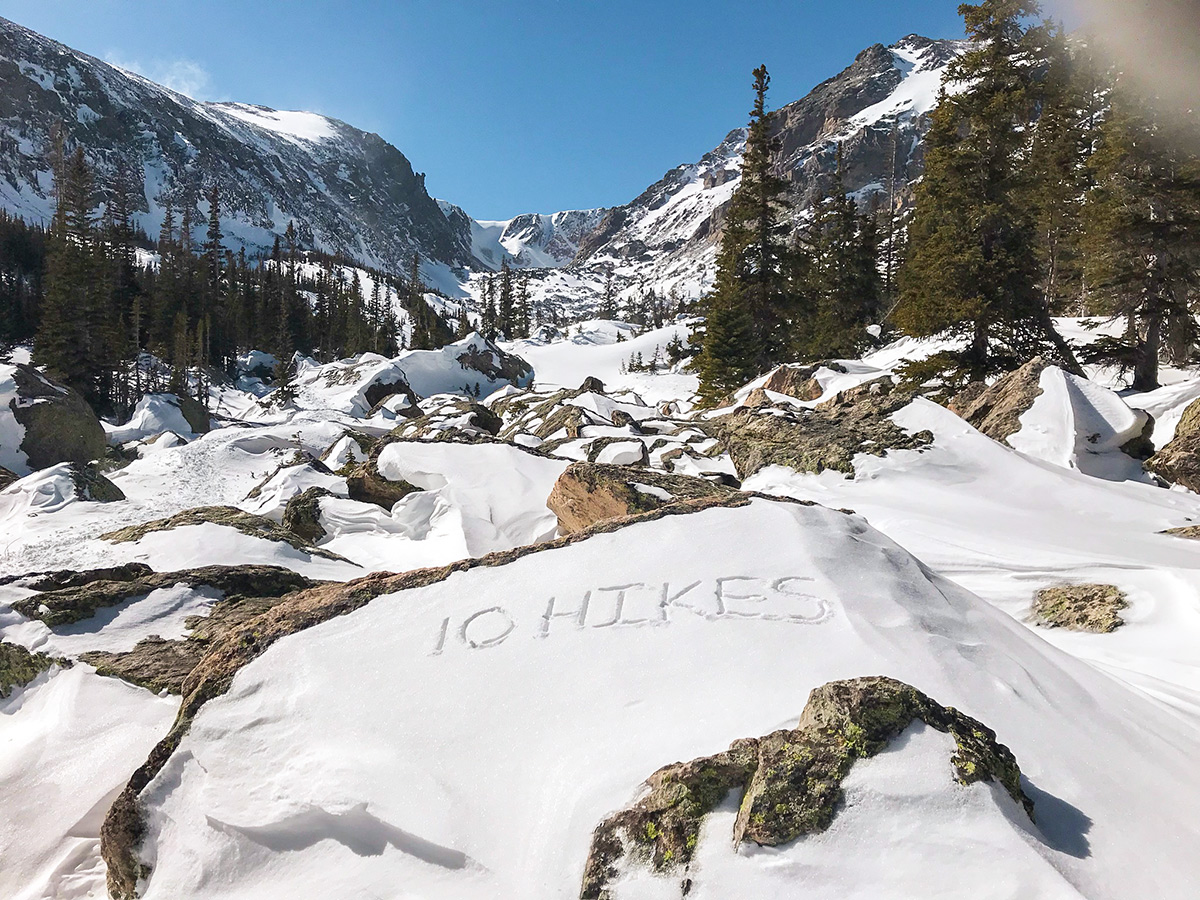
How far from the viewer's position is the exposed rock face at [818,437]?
9039 millimetres

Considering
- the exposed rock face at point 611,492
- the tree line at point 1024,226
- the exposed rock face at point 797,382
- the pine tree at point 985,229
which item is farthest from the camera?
the exposed rock face at point 797,382

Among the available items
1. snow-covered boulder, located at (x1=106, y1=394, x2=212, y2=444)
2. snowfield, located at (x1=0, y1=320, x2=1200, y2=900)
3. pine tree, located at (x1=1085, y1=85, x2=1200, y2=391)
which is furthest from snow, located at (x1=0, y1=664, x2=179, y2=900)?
snow-covered boulder, located at (x1=106, y1=394, x2=212, y2=444)

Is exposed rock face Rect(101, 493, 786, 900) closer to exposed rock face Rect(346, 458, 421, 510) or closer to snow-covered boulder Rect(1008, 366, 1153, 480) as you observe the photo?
exposed rock face Rect(346, 458, 421, 510)

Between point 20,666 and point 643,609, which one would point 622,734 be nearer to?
point 643,609

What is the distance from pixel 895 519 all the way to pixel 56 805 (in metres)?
7.99

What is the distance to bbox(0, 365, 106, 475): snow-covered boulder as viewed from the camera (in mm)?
19219

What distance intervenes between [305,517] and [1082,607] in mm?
10567

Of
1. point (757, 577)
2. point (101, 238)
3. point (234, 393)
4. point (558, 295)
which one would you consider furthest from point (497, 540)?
point (558, 295)

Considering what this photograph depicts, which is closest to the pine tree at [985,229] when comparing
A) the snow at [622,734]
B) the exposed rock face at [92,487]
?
the snow at [622,734]

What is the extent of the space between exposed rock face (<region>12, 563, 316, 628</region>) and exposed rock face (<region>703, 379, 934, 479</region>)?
23.8 ft

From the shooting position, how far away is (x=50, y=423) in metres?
19.9

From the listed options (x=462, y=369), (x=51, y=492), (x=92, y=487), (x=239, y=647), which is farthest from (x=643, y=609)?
(x=462, y=369)

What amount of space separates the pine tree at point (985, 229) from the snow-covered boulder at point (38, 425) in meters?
27.4

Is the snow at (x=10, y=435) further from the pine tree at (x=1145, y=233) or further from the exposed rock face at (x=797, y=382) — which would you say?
the pine tree at (x=1145, y=233)
